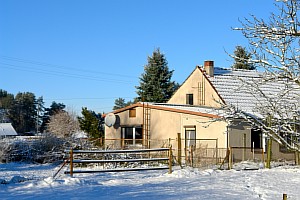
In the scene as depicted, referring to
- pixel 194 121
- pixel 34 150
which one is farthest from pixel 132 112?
pixel 34 150

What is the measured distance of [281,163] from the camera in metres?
25.5

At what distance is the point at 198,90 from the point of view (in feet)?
108

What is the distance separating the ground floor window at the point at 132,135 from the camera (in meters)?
30.0

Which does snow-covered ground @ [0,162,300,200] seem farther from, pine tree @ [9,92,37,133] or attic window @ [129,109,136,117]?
pine tree @ [9,92,37,133]

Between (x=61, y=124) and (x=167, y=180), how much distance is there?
152ft

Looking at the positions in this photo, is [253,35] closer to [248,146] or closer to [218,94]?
[248,146]

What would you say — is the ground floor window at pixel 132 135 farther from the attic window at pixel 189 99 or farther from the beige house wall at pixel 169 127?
the attic window at pixel 189 99

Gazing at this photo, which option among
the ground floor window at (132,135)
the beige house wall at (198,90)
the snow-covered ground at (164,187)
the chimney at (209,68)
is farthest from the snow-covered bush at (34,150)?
the chimney at (209,68)

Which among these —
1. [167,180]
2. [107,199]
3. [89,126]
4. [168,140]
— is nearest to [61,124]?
[89,126]

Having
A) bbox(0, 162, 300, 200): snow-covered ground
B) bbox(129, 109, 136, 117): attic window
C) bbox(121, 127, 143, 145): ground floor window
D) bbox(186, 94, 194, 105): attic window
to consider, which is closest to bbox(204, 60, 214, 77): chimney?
bbox(186, 94, 194, 105): attic window

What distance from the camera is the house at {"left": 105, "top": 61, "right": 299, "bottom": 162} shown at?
26.0m

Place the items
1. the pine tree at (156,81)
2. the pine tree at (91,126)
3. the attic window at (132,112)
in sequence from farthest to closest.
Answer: the pine tree at (156,81), the pine tree at (91,126), the attic window at (132,112)

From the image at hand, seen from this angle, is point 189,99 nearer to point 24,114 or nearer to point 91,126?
point 91,126

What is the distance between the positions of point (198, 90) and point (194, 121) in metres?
6.15
